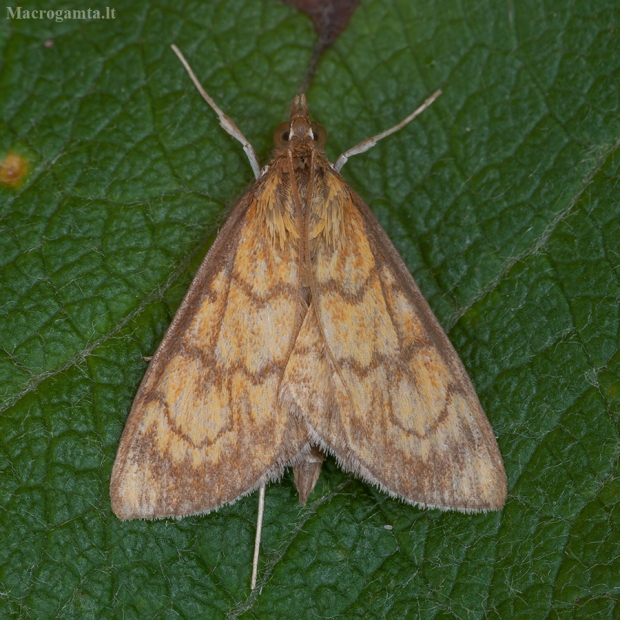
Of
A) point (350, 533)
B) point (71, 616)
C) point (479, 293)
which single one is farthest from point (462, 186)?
point (71, 616)

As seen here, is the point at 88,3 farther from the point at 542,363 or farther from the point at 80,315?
the point at 542,363

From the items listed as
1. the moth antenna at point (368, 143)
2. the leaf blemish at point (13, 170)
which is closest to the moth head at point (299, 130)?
the moth antenna at point (368, 143)

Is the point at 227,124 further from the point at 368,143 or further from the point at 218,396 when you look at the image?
the point at 218,396

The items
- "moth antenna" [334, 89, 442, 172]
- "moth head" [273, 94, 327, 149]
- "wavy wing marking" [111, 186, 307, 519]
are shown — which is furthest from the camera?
"moth antenna" [334, 89, 442, 172]

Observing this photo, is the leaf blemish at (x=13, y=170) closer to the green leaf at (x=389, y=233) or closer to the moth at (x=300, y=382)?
the green leaf at (x=389, y=233)

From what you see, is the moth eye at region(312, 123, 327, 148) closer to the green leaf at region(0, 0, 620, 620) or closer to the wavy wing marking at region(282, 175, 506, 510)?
the green leaf at region(0, 0, 620, 620)

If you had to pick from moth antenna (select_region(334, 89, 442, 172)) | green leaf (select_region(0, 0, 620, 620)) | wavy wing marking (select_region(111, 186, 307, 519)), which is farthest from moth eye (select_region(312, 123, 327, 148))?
wavy wing marking (select_region(111, 186, 307, 519))

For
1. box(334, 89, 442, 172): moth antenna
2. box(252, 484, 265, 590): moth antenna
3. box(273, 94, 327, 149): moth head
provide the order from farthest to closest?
box(334, 89, 442, 172): moth antenna, box(273, 94, 327, 149): moth head, box(252, 484, 265, 590): moth antenna
